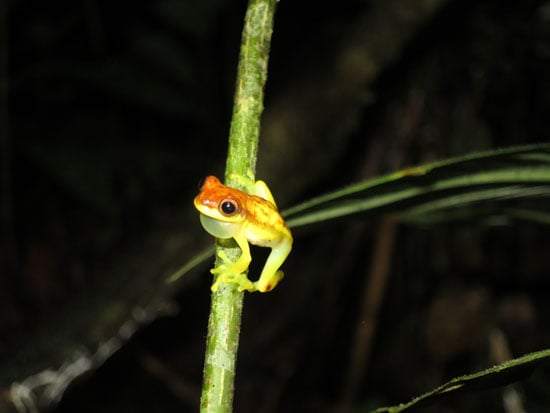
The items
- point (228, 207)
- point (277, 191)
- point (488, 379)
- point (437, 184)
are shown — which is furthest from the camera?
point (277, 191)

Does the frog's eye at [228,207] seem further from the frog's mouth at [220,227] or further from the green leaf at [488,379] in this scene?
the green leaf at [488,379]

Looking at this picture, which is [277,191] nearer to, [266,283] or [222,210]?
[266,283]

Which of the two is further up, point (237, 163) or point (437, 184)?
point (437, 184)

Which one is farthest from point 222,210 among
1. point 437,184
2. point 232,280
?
point 437,184

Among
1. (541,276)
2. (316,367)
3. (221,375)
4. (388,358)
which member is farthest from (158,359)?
(221,375)

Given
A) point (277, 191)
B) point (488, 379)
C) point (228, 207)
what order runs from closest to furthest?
point (488, 379), point (228, 207), point (277, 191)

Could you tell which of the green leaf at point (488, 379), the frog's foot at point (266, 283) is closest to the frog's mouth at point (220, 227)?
the frog's foot at point (266, 283)
